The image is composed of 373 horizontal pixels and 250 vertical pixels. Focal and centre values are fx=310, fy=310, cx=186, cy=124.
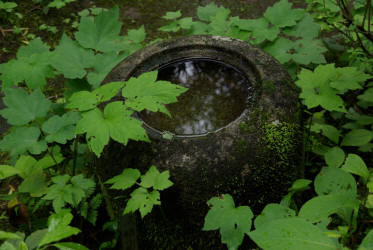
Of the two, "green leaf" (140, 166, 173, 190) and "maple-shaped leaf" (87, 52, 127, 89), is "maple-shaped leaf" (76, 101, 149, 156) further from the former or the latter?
"maple-shaped leaf" (87, 52, 127, 89)

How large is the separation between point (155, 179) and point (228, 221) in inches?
17.3

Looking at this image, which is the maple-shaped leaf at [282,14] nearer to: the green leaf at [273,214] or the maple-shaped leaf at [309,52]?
the maple-shaped leaf at [309,52]

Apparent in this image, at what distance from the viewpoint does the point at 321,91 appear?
195 centimetres

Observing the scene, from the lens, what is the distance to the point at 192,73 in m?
2.27

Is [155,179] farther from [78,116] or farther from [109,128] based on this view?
[78,116]

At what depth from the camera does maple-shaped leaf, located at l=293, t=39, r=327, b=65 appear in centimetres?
249

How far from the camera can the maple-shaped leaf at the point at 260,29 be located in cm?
261

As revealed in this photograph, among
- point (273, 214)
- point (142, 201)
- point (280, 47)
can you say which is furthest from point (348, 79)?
point (142, 201)

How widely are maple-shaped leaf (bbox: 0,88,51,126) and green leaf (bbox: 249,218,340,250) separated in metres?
1.54

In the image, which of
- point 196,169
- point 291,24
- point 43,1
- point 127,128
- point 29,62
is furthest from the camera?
point 43,1

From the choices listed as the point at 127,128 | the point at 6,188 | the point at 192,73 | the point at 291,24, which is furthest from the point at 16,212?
the point at 291,24

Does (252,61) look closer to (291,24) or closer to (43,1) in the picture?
(291,24)

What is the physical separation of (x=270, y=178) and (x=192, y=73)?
94cm

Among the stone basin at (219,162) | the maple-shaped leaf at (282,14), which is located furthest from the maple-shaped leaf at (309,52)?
the stone basin at (219,162)
